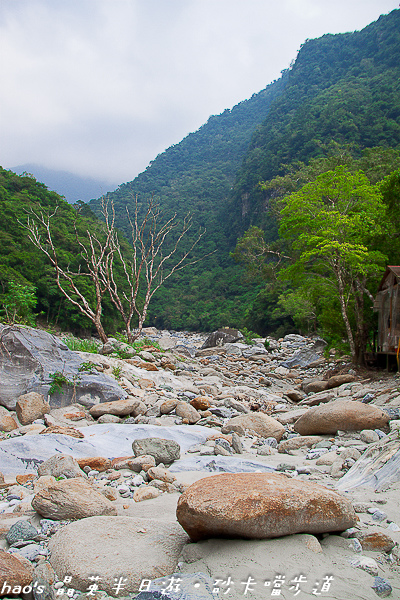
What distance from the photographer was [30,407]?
569cm

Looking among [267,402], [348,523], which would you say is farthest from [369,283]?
[348,523]

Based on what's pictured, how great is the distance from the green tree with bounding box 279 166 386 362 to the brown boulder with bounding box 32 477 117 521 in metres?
9.38

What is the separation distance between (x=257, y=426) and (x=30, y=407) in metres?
3.19

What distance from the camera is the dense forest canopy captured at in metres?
24.2

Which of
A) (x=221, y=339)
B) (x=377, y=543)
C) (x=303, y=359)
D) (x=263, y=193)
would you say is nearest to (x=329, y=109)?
(x=263, y=193)

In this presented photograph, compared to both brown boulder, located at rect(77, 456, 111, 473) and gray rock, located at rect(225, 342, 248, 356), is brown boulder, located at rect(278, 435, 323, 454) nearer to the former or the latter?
brown boulder, located at rect(77, 456, 111, 473)

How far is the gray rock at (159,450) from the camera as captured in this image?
4258 mm

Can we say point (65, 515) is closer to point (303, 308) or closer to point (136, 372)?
point (136, 372)

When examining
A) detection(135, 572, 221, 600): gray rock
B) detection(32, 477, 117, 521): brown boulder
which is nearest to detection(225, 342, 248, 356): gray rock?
detection(32, 477, 117, 521): brown boulder

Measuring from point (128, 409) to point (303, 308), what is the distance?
70.3ft

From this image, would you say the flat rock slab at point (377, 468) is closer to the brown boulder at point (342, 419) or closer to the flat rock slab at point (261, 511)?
the brown boulder at point (342, 419)

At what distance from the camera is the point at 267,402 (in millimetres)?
9031

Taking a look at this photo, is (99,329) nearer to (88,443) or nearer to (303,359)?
(88,443)

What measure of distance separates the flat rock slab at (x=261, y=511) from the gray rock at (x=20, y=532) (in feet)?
2.95
